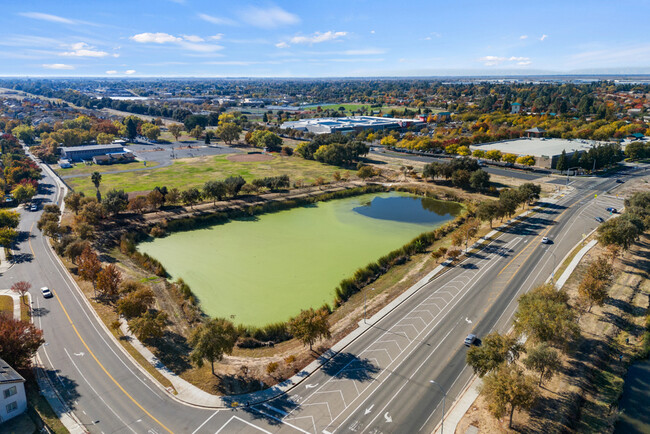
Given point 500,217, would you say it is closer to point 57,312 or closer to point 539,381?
point 539,381

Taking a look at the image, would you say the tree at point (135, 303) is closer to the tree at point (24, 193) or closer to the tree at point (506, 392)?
the tree at point (506, 392)

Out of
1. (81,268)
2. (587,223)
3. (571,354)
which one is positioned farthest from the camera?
(587,223)

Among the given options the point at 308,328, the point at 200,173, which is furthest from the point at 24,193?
the point at 308,328

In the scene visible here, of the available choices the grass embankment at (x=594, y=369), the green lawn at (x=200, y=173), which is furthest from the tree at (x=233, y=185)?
the grass embankment at (x=594, y=369)

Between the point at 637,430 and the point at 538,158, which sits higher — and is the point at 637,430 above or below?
below

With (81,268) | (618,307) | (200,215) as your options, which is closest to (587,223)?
(618,307)

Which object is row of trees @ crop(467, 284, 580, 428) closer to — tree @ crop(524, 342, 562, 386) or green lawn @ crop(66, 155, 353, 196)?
tree @ crop(524, 342, 562, 386)

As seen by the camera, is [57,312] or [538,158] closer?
[57,312]

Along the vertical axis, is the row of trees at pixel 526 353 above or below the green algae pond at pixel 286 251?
above
